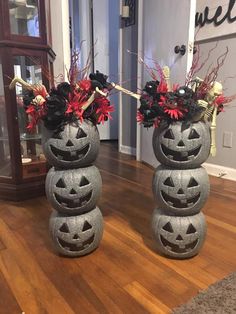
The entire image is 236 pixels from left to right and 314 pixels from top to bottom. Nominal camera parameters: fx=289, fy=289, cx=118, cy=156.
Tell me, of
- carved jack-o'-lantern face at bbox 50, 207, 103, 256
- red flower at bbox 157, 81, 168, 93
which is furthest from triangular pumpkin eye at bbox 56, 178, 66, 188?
red flower at bbox 157, 81, 168, 93

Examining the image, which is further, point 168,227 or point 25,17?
point 25,17

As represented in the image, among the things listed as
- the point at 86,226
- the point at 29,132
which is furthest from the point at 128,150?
the point at 86,226

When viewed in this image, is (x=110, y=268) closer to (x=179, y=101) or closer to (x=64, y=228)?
(x=64, y=228)

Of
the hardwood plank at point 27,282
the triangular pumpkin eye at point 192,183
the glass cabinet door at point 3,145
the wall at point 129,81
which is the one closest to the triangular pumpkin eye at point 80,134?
the triangular pumpkin eye at point 192,183

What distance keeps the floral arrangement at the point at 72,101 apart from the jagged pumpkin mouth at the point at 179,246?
55 centimetres

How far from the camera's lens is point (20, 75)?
180 cm

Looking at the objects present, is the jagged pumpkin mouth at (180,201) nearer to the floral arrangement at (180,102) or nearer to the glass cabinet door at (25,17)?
the floral arrangement at (180,102)

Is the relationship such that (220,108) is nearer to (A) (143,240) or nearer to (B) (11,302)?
(A) (143,240)

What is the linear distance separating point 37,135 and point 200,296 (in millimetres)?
1384

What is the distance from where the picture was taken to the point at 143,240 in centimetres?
132

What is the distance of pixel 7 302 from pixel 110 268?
14.9 inches

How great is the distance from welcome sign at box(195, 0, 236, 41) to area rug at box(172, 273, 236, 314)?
175cm

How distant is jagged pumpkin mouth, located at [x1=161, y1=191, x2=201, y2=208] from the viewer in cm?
109

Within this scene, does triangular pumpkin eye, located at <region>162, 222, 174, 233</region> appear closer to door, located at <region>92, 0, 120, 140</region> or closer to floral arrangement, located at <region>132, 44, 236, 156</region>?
floral arrangement, located at <region>132, 44, 236, 156</region>
